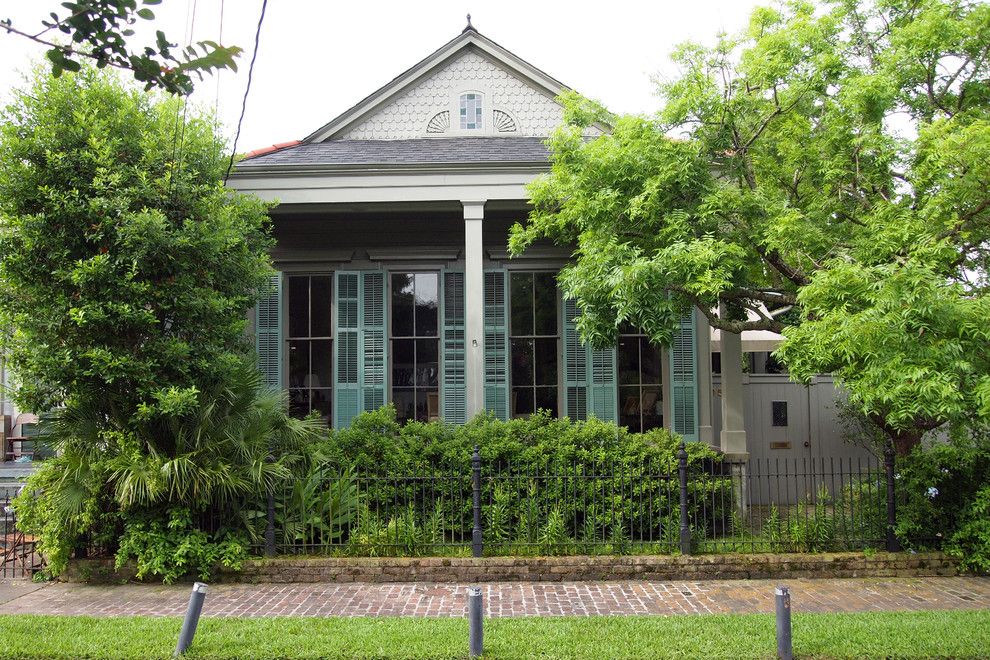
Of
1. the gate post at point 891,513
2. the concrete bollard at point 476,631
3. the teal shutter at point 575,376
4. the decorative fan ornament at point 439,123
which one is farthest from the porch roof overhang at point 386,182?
the concrete bollard at point 476,631

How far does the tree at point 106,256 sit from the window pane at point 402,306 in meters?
4.55

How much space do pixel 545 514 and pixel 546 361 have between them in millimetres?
4361

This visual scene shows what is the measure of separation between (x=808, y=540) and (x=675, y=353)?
4171 mm

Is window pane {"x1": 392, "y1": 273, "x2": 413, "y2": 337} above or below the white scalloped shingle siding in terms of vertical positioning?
below

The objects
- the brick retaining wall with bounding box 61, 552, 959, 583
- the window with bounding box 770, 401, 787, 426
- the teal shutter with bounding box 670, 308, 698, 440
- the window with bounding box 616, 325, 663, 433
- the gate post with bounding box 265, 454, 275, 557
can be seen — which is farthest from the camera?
the window with bounding box 770, 401, 787, 426

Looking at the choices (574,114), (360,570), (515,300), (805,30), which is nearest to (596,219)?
(574,114)

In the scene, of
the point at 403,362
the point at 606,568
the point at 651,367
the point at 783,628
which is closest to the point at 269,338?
the point at 403,362

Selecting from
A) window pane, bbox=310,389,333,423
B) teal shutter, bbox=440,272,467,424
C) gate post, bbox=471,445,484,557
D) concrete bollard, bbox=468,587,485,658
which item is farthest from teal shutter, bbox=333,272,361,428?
concrete bollard, bbox=468,587,485,658

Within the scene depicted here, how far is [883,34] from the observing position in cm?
952

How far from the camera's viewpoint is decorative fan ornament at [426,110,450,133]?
42.4 feet

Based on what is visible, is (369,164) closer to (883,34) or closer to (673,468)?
(673,468)

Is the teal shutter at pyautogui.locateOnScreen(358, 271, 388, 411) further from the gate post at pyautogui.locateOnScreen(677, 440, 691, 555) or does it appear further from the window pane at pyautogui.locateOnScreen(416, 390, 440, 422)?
the gate post at pyautogui.locateOnScreen(677, 440, 691, 555)

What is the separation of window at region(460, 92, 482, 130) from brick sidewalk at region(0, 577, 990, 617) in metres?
7.84

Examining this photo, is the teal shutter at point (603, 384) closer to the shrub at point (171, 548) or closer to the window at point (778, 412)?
the window at point (778, 412)
